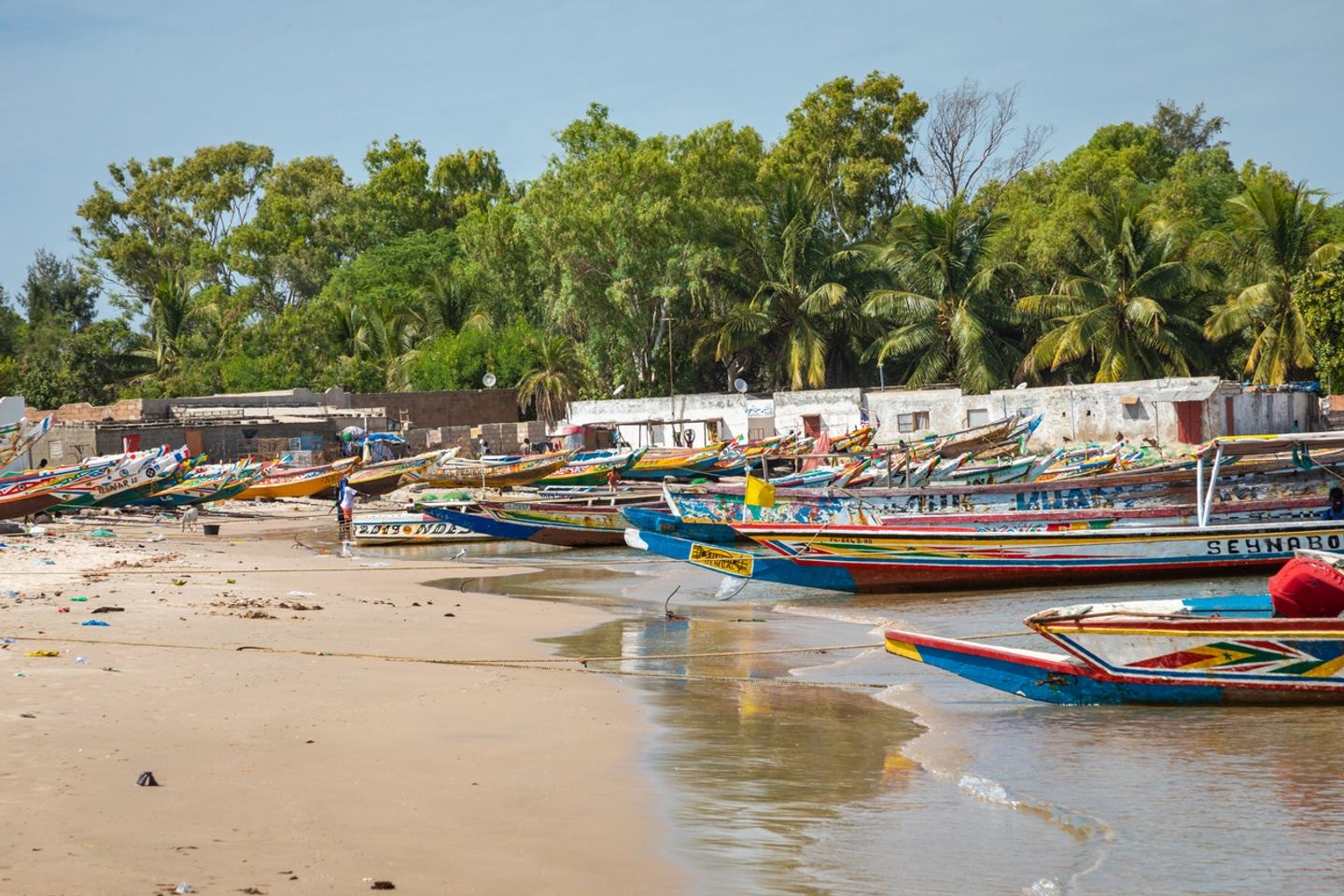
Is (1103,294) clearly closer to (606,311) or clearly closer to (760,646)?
(606,311)

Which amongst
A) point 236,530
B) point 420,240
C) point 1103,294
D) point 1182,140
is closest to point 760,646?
point 236,530

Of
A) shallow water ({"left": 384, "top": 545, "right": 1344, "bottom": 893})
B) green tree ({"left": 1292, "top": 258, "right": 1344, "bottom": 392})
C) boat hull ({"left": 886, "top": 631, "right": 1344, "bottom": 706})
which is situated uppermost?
green tree ({"left": 1292, "top": 258, "right": 1344, "bottom": 392})

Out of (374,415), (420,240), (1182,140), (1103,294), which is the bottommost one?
(374,415)

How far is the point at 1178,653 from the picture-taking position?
33.8 ft

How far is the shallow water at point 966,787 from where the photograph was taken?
6.64 meters

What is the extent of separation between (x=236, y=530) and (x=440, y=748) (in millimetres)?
23917

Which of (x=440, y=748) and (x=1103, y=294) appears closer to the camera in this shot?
(x=440, y=748)

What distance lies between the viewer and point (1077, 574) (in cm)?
1792

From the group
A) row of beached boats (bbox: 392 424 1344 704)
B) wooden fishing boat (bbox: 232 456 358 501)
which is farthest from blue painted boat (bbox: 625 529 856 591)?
wooden fishing boat (bbox: 232 456 358 501)

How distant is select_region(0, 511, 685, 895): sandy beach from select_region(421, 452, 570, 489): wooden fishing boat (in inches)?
830

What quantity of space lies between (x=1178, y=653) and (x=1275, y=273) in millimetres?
34890

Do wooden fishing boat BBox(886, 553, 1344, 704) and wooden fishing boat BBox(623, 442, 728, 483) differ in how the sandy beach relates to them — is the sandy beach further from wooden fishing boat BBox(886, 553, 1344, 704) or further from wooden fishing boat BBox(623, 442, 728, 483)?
wooden fishing boat BBox(623, 442, 728, 483)

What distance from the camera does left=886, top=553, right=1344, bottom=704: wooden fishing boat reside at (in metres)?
10.0

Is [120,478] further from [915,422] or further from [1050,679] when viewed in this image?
[1050,679]
